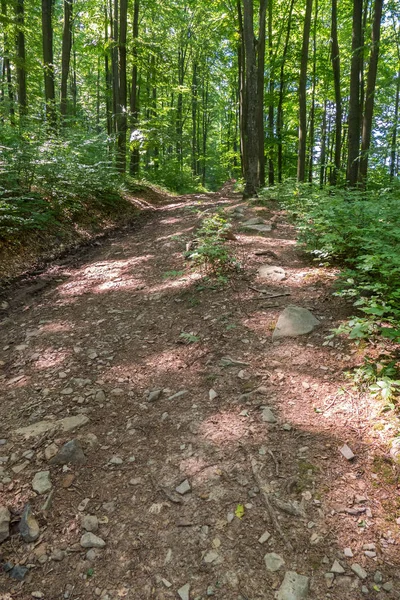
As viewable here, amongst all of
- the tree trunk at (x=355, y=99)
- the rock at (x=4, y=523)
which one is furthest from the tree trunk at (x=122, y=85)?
the rock at (x=4, y=523)

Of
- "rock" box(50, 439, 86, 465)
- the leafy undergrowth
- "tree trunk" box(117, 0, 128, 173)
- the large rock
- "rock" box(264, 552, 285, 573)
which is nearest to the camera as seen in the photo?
"rock" box(264, 552, 285, 573)

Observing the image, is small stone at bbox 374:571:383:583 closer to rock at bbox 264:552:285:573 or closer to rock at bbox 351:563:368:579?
rock at bbox 351:563:368:579

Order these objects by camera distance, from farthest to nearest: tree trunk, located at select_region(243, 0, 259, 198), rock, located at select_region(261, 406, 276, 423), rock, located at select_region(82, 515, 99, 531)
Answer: tree trunk, located at select_region(243, 0, 259, 198) < rock, located at select_region(261, 406, 276, 423) < rock, located at select_region(82, 515, 99, 531)

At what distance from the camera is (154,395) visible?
2916 mm

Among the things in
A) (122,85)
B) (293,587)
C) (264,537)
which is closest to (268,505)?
(264,537)

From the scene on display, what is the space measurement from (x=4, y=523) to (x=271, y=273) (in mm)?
3762

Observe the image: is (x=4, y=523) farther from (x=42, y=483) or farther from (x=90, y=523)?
(x=90, y=523)

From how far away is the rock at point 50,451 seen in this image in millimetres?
2371

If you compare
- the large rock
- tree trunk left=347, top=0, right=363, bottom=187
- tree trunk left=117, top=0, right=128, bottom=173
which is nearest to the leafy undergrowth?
the large rock

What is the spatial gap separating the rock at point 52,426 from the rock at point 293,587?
1.66 m

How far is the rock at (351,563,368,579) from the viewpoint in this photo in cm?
→ 162

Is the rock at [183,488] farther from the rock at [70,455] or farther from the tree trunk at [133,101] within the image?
the tree trunk at [133,101]

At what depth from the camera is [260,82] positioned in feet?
40.1

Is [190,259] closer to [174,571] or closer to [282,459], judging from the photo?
[282,459]
